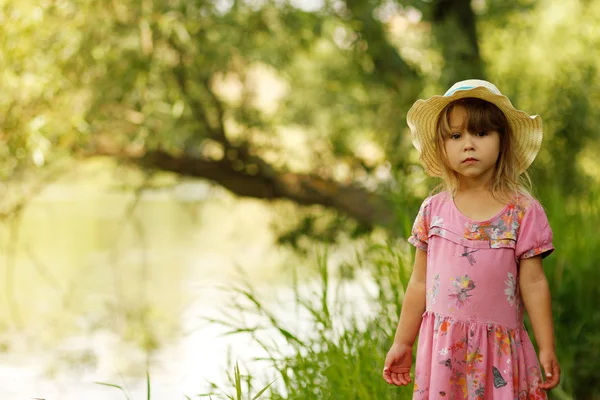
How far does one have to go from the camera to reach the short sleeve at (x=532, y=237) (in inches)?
76.0

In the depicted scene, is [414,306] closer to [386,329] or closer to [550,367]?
[550,367]

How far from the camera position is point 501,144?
2.07 metres

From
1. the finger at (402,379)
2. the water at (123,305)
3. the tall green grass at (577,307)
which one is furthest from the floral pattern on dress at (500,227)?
the tall green grass at (577,307)

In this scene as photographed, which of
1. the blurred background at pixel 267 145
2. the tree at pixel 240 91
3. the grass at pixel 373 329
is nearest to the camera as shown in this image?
the grass at pixel 373 329

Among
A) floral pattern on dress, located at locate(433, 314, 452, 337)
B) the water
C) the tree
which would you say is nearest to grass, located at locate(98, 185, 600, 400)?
the water

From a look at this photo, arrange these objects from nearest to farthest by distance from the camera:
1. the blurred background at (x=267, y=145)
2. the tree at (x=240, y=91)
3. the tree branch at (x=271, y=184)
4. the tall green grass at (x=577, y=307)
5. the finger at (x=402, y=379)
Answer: the finger at (x=402, y=379) < the tall green grass at (x=577, y=307) < the blurred background at (x=267, y=145) < the tree at (x=240, y=91) < the tree branch at (x=271, y=184)

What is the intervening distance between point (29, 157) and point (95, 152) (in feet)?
3.50

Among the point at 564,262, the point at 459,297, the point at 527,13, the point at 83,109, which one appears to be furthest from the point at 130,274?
the point at 459,297

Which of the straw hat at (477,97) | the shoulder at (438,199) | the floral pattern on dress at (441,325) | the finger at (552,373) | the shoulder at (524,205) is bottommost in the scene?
the finger at (552,373)

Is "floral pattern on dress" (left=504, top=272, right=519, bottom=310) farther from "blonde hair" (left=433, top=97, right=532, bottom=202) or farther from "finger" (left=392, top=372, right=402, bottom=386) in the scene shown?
"finger" (left=392, top=372, right=402, bottom=386)

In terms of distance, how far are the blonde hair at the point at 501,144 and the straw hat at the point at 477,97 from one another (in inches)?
0.6

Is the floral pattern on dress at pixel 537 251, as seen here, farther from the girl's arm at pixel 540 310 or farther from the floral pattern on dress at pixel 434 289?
the floral pattern on dress at pixel 434 289

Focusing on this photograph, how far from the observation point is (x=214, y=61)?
4.92 meters

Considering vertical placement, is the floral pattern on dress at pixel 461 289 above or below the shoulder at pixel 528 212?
below
